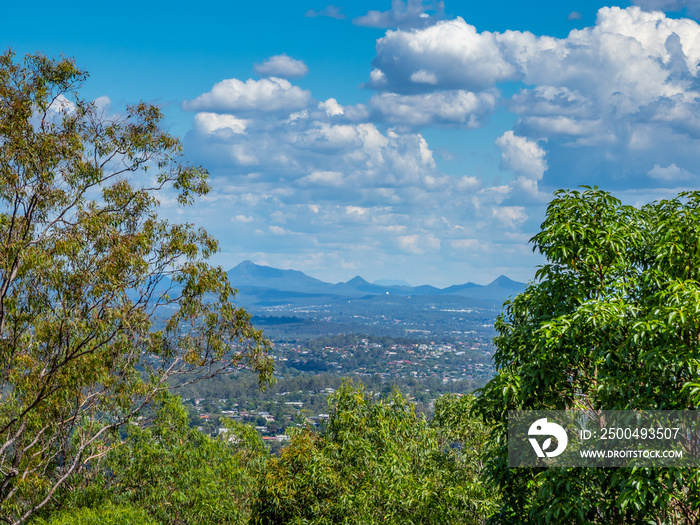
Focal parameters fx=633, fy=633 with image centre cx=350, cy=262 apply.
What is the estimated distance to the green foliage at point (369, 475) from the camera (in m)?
8.83

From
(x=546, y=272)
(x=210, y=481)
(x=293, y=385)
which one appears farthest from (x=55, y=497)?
(x=293, y=385)

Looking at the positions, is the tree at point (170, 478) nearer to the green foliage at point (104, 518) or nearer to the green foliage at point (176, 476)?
the green foliage at point (176, 476)

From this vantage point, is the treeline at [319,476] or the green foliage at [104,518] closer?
the treeline at [319,476]

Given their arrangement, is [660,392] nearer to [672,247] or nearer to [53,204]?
[672,247]

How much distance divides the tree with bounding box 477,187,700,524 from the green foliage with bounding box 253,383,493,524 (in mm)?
2626
